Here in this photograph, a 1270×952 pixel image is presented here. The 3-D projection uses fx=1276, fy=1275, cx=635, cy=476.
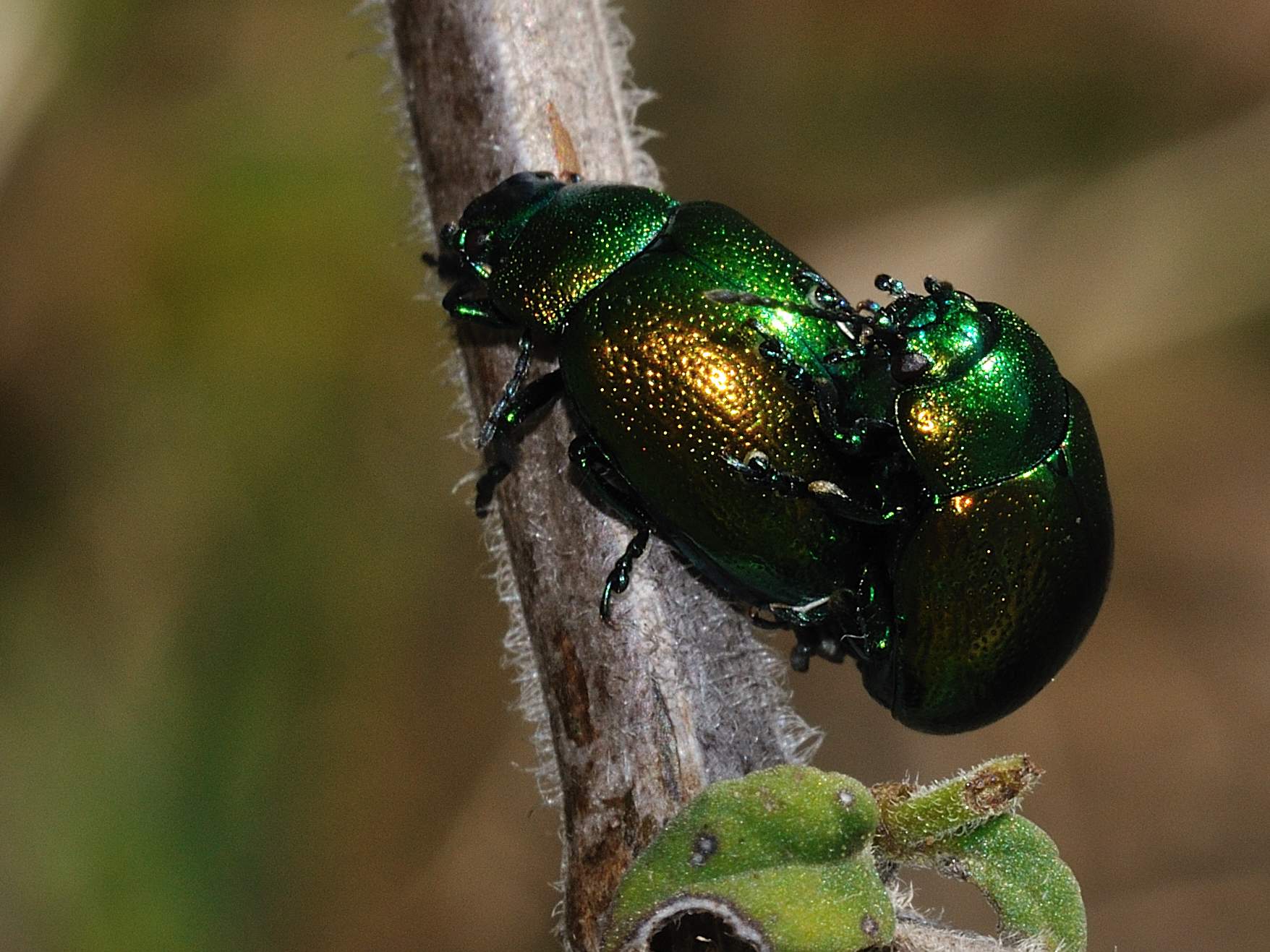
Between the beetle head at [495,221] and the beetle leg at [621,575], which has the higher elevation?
the beetle head at [495,221]

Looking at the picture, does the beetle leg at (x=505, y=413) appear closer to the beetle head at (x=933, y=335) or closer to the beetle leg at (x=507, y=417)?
the beetle leg at (x=507, y=417)

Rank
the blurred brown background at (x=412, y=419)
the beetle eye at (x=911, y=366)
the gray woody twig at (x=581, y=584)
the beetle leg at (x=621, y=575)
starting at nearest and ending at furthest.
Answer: the gray woody twig at (x=581, y=584)
the beetle leg at (x=621, y=575)
the beetle eye at (x=911, y=366)
the blurred brown background at (x=412, y=419)

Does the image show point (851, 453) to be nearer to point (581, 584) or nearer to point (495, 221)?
point (581, 584)

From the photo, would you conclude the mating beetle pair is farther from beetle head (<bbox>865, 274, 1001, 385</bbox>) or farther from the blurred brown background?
the blurred brown background

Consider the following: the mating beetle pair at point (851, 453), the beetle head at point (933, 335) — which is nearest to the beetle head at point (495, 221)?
the mating beetle pair at point (851, 453)

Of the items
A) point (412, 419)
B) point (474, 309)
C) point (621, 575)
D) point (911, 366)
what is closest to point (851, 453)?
point (911, 366)
